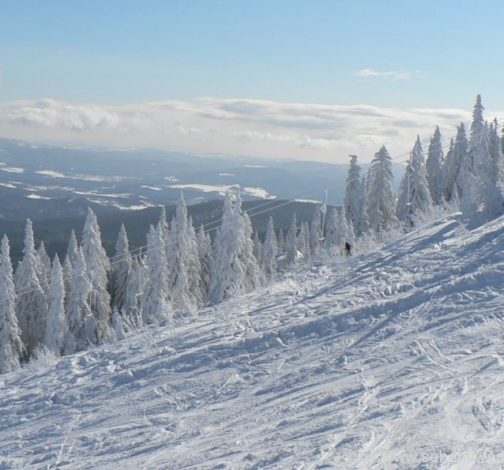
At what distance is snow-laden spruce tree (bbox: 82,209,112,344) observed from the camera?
45875mm

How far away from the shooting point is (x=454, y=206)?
74.9ft

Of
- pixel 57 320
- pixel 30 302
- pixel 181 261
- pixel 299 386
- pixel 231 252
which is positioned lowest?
pixel 30 302

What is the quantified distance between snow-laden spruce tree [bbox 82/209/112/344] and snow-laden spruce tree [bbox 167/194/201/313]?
5646mm

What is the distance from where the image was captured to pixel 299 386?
9.19 m

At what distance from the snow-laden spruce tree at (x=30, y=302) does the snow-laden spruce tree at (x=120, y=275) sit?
6.71 metres

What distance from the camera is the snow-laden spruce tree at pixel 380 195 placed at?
150 ft

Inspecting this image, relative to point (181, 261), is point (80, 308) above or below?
below

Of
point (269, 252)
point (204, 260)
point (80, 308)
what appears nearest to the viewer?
point (80, 308)

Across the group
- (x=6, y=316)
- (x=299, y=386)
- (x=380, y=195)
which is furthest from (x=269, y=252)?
(x=299, y=386)

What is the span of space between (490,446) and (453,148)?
60305 mm

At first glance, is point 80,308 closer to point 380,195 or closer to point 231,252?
point 231,252

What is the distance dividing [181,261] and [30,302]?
1286 centimetres

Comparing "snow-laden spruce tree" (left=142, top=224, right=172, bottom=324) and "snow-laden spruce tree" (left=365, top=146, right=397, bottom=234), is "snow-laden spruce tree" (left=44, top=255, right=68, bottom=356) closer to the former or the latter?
"snow-laden spruce tree" (left=142, top=224, right=172, bottom=324)

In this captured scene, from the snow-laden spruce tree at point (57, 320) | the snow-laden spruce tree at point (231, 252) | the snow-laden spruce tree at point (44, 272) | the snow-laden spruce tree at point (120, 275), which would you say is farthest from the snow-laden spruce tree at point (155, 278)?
the snow-laden spruce tree at point (44, 272)
